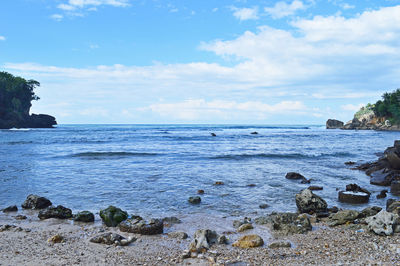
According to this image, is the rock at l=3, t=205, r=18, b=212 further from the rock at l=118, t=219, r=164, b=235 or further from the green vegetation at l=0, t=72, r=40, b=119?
the green vegetation at l=0, t=72, r=40, b=119

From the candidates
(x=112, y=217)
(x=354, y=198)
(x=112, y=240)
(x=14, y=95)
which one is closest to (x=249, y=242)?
(x=112, y=240)

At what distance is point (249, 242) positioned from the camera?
5.98m

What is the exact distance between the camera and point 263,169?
18.2 meters

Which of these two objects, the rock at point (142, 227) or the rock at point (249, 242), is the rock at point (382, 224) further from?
the rock at point (142, 227)

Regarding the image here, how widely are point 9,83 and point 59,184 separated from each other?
97397mm

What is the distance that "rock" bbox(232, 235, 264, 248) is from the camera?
5.94 m

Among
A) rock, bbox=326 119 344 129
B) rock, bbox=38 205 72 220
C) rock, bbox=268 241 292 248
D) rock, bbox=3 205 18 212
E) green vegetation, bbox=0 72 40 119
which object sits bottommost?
rock, bbox=3 205 18 212

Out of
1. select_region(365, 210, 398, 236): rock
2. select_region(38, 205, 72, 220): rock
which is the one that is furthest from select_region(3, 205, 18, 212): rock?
select_region(365, 210, 398, 236): rock

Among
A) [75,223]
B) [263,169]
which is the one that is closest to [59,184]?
[75,223]

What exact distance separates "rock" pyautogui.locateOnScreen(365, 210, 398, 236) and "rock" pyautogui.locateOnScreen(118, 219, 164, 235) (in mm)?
4817

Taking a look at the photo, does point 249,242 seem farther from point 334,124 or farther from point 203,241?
point 334,124

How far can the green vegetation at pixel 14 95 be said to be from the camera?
8938 cm

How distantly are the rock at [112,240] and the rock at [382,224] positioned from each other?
209 inches

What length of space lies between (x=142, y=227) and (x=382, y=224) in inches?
213
